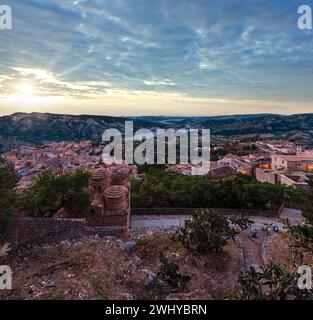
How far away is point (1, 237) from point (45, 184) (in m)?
5.48

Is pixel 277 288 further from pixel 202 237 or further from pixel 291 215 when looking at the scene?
pixel 291 215

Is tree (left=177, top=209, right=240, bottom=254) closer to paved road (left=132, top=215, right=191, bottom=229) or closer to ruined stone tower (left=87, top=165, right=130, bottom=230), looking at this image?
ruined stone tower (left=87, top=165, right=130, bottom=230)

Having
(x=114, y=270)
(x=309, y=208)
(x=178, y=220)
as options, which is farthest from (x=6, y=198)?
(x=309, y=208)

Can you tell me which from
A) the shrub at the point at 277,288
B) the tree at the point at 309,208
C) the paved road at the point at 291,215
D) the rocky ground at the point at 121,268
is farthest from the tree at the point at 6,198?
the paved road at the point at 291,215

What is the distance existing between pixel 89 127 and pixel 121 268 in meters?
69.6

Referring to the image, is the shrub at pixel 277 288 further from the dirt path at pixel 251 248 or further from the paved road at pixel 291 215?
the paved road at pixel 291 215

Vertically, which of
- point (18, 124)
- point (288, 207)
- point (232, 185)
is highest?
point (18, 124)

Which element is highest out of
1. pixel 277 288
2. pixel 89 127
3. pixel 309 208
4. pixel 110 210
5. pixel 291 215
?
pixel 89 127

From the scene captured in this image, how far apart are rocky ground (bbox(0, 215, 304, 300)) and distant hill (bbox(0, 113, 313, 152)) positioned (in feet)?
171

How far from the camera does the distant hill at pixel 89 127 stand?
65.9 meters

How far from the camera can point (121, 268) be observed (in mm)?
7191
